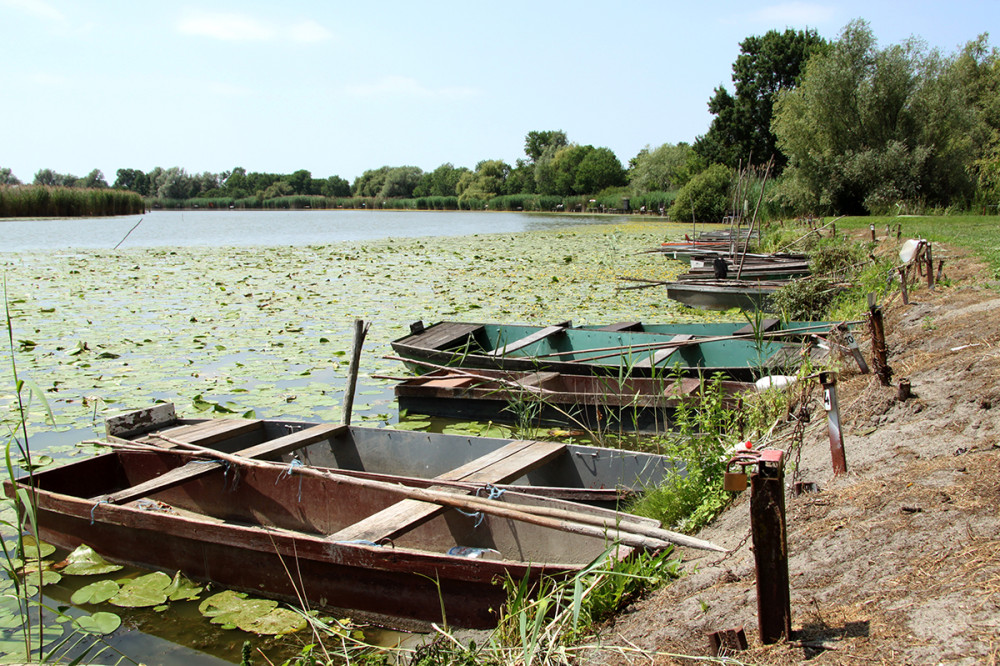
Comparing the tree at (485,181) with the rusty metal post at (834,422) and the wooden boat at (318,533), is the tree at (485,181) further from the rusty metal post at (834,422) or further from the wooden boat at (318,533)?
the rusty metal post at (834,422)

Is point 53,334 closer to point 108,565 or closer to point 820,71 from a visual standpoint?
point 108,565

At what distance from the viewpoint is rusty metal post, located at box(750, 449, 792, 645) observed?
2281 millimetres

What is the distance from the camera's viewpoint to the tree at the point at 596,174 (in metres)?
82.7

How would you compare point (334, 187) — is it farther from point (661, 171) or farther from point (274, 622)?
point (274, 622)

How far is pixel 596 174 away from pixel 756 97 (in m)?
38.1

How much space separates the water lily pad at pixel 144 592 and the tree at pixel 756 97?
4348 cm

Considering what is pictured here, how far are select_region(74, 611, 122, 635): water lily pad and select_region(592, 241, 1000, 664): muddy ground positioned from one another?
2474mm

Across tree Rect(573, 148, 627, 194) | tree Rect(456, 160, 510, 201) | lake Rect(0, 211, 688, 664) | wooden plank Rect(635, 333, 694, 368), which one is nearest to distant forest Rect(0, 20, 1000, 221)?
lake Rect(0, 211, 688, 664)

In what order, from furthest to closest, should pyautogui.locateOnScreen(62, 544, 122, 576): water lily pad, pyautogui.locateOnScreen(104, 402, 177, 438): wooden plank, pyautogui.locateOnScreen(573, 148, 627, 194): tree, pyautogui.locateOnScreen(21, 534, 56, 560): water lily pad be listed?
pyautogui.locateOnScreen(573, 148, 627, 194): tree, pyautogui.locateOnScreen(104, 402, 177, 438): wooden plank, pyautogui.locateOnScreen(21, 534, 56, 560): water lily pad, pyautogui.locateOnScreen(62, 544, 122, 576): water lily pad

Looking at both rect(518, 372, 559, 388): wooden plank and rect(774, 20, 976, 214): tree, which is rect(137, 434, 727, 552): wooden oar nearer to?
rect(518, 372, 559, 388): wooden plank

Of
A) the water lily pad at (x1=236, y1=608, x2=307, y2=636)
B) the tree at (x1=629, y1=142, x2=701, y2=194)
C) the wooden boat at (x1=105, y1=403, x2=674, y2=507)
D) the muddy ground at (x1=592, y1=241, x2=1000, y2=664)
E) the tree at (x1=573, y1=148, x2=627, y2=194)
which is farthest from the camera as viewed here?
the tree at (x1=573, y1=148, x2=627, y2=194)

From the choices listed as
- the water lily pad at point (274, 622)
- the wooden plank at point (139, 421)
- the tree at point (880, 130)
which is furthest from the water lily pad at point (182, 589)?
the tree at point (880, 130)

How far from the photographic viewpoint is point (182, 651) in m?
3.64

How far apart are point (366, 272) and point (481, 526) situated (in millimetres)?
13857
